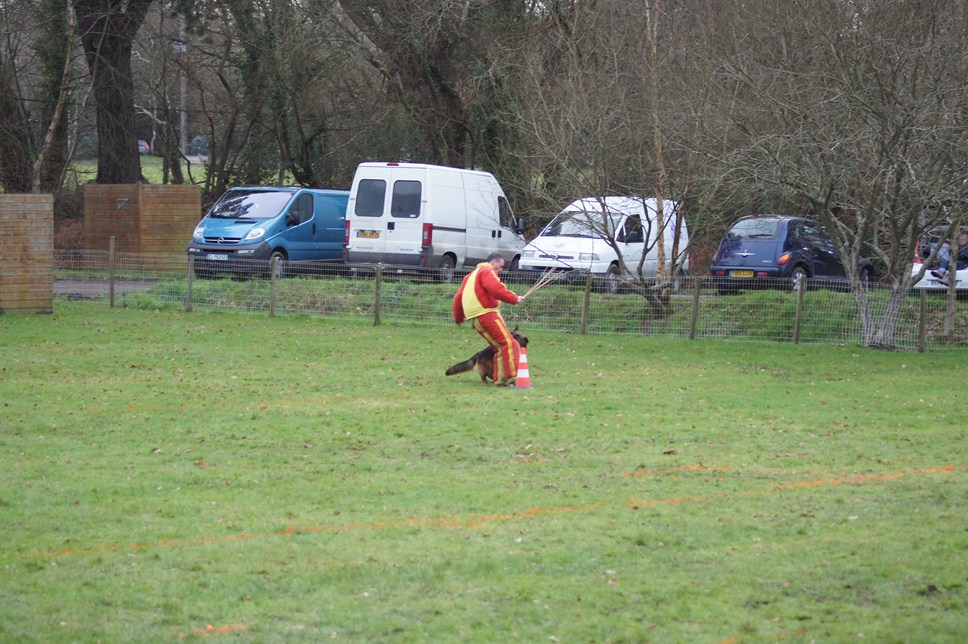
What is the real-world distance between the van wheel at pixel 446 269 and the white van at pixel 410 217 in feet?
0.07

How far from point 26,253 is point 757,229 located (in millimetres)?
14022

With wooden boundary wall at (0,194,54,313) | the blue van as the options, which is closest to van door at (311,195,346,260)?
the blue van

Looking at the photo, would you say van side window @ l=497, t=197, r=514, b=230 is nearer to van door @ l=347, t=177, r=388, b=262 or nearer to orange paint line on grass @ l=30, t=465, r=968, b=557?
van door @ l=347, t=177, r=388, b=262

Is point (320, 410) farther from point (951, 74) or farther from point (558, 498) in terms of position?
point (951, 74)

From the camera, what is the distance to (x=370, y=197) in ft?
78.0

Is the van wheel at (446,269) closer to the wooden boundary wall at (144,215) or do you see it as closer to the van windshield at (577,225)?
the van windshield at (577,225)

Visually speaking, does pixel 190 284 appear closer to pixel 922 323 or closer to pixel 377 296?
pixel 377 296

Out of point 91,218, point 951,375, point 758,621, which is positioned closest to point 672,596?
point 758,621

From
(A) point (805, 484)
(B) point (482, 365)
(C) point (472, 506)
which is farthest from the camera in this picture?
(B) point (482, 365)

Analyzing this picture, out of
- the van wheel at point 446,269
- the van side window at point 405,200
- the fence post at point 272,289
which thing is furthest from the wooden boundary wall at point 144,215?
the fence post at point 272,289

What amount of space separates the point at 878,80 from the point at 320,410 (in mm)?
8946

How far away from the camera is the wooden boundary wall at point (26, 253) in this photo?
19.3m

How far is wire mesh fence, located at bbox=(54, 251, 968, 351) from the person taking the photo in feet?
61.0

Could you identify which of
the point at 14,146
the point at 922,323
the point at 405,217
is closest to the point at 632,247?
the point at 405,217
